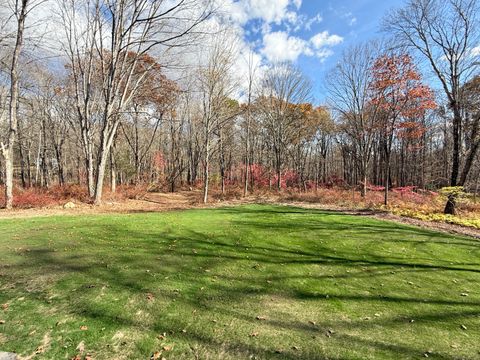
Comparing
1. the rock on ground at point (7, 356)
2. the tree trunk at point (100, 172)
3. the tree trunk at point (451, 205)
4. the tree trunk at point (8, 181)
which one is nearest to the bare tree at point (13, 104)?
the tree trunk at point (8, 181)

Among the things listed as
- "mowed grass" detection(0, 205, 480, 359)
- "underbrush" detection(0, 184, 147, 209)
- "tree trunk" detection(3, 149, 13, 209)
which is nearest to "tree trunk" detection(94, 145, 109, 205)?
"underbrush" detection(0, 184, 147, 209)

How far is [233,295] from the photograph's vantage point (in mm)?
4219

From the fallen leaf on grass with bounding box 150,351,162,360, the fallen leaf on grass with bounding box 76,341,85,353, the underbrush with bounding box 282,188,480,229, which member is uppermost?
the underbrush with bounding box 282,188,480,229

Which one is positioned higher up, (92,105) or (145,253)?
(92,105)

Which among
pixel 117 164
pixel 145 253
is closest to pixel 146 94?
pixel 117 164

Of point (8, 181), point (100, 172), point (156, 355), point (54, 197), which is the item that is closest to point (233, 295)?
point (156, 355)

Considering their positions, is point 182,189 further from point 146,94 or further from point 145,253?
point 145,253

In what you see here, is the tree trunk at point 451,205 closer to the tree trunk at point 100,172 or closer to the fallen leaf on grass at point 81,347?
the fallen leaf on grass at point 81,347

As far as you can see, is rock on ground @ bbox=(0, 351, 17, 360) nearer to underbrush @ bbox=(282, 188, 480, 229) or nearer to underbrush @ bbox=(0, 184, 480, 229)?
underbrush @ bbox=(0, 184, 480, 229)

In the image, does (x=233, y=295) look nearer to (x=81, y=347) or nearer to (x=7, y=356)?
(x=81, y=347)

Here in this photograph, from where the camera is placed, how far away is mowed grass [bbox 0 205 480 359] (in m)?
3.06

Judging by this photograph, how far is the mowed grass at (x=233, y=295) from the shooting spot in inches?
120

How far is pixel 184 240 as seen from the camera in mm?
6828

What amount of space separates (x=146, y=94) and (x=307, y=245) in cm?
1952
